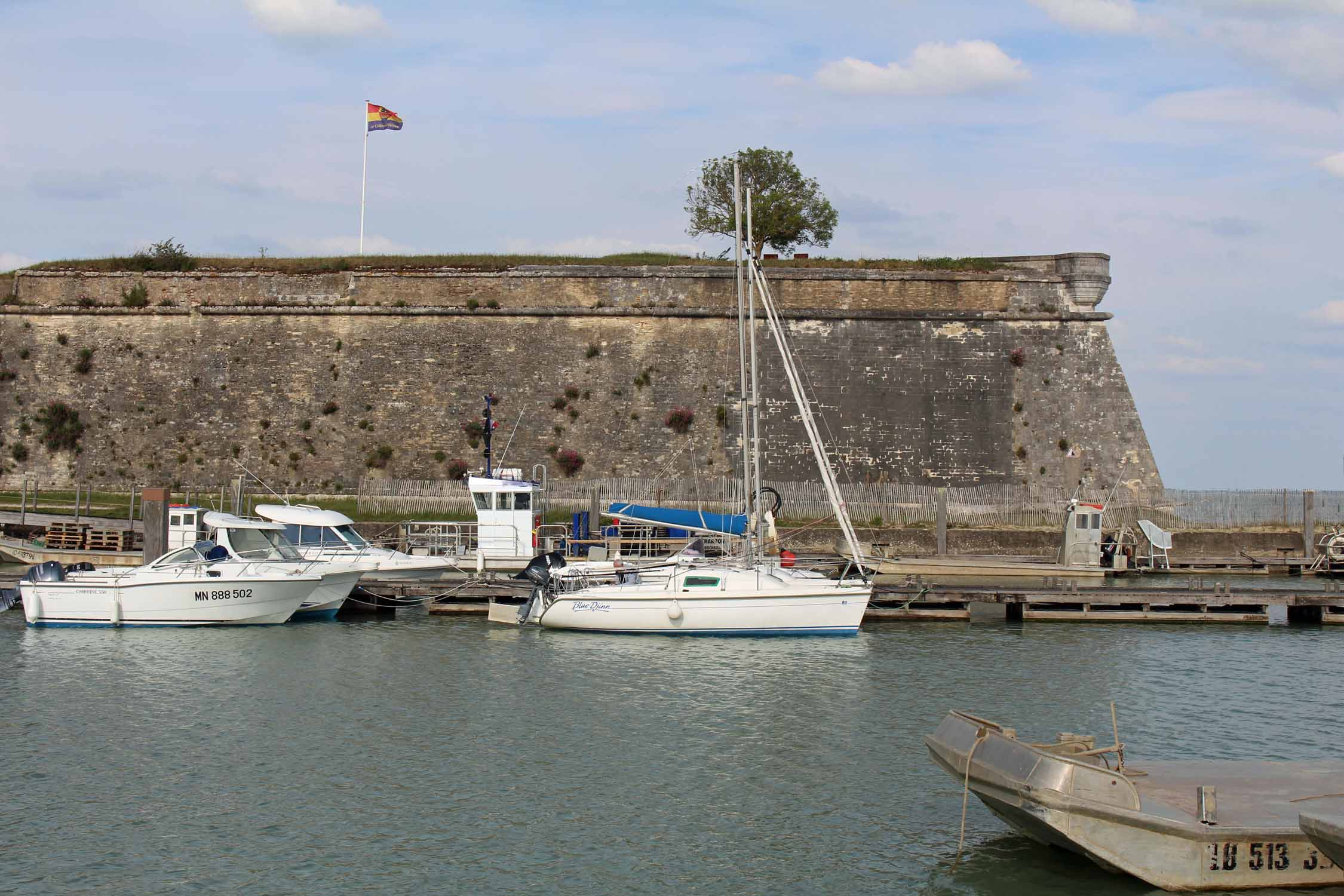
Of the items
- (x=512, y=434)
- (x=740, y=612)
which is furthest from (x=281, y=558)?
(x=512, y=434)

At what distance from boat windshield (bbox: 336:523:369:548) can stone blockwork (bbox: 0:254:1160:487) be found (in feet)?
29.3

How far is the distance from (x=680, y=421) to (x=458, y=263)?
8409 mm

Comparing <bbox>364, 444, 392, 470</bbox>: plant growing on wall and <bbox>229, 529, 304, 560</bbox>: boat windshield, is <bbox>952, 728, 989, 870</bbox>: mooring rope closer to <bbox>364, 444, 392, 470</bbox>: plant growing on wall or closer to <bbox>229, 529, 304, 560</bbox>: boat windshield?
<bbox>229, 529, 304, 560</bbox>: boat windshield

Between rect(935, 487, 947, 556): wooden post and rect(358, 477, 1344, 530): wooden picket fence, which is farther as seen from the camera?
rect(358, 477, 1344, 530): wooden picket fence

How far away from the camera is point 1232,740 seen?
14578mm

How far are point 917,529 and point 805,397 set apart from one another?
17.8 feet

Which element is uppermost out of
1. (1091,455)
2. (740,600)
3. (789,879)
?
(1091,455)

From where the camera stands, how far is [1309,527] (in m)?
32.9

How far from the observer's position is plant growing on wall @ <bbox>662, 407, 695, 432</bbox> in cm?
3503

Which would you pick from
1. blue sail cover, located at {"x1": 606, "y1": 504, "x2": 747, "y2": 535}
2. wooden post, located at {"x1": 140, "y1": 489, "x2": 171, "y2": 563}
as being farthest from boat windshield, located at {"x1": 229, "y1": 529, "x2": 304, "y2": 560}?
blue sail cover, located at {"x1": 606, "y1": 504, "x2": 747, "y2": 535}

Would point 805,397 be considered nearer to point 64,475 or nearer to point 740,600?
point 740,600

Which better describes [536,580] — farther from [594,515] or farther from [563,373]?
[563,373]

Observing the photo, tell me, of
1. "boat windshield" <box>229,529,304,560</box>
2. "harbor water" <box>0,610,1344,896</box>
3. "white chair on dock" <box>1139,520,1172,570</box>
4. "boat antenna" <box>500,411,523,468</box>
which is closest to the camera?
"harbor water" <box>0,610,1344,896</box>

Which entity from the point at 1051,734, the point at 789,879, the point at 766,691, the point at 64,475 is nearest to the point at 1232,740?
the point at 1051,734
